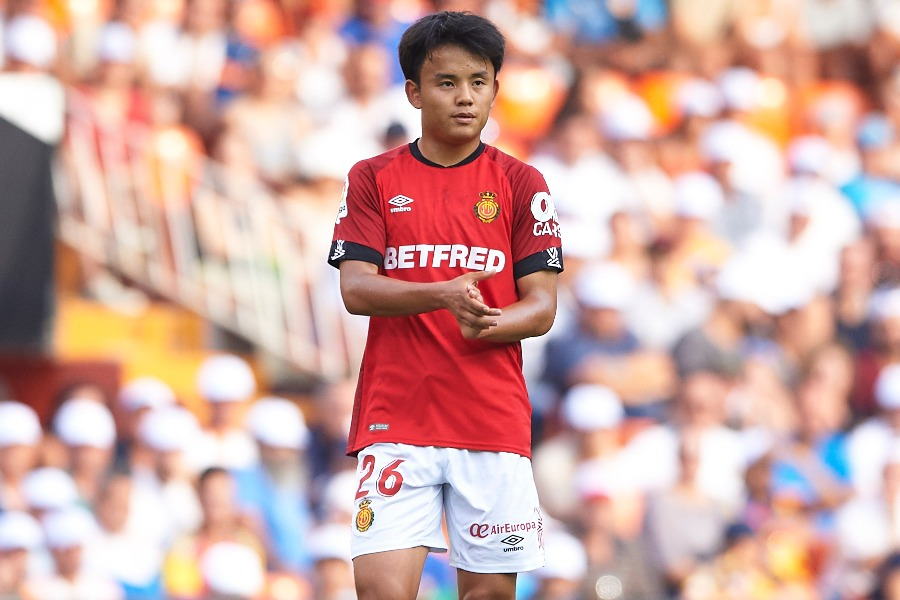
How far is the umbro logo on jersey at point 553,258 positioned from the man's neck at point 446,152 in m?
0.38

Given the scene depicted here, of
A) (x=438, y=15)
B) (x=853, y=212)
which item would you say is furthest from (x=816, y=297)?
(x=438, y=15)

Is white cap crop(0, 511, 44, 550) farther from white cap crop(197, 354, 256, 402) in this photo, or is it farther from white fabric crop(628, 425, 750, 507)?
white fabric crop(628, 425, 750, 507)

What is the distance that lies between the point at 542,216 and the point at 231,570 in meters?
4.50

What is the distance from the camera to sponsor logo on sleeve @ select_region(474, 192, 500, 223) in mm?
4637

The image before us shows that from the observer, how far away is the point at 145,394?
9516 mm

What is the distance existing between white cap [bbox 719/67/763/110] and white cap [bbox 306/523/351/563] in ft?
19.4

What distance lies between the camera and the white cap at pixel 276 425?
30.8ft

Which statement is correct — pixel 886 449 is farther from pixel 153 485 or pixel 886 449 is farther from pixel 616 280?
pixel 153 485

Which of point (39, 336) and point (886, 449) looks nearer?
point (39, 336)

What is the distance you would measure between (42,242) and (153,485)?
1.51m

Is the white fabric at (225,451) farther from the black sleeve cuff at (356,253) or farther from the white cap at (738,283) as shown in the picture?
the black sleeve cuff at (356,253)

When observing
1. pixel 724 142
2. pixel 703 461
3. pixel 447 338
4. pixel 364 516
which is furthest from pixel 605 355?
pixel 364 516

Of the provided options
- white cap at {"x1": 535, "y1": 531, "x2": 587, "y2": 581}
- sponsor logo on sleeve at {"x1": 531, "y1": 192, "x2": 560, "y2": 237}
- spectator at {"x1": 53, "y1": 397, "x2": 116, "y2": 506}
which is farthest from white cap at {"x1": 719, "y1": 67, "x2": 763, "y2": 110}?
sponsor logo on sleeve at {"x1": 531, "y1": 192, "x2": 560, "y2": 237}

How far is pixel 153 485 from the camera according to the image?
9055 millimetres
